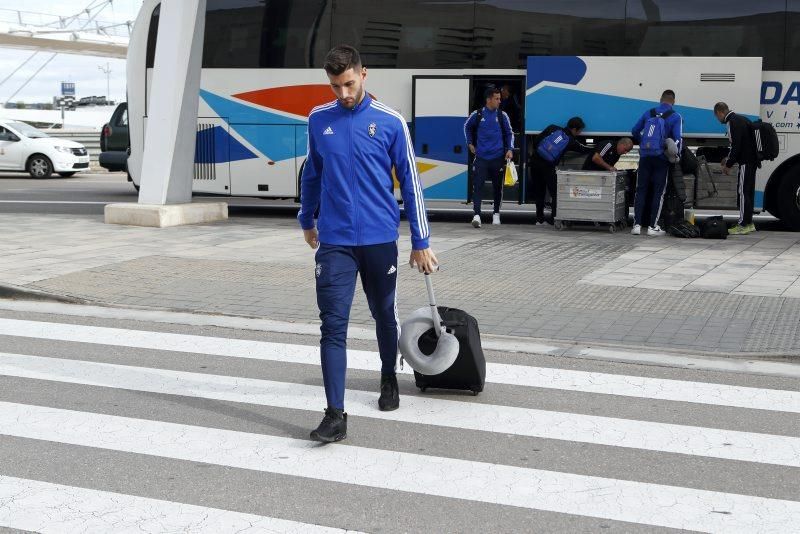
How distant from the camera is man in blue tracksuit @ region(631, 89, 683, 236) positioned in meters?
14.7

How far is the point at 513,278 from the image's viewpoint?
1091cm

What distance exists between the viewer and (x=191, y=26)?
15641mm

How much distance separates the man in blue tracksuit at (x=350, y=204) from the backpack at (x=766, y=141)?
10.3 m

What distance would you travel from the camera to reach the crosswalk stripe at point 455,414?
18.4 ft

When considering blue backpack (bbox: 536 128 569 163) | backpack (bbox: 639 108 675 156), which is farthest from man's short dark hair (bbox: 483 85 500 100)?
backpack (bbox: 639 108 675 156)

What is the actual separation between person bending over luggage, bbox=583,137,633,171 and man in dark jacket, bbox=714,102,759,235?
4.26ft

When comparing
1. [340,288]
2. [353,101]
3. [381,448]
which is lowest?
[381,448]

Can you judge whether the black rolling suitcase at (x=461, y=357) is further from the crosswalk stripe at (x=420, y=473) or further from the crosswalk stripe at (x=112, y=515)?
the crosswalk stripe at (x=112, y=515)

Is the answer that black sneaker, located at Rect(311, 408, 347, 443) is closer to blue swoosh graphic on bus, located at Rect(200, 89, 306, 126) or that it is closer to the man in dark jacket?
the man in dark jacket

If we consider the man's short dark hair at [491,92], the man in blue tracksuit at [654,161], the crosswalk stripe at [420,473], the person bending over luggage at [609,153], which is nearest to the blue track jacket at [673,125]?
the man in blue tracksuit at [654,161]

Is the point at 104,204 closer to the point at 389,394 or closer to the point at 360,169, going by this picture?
the point at 389,394

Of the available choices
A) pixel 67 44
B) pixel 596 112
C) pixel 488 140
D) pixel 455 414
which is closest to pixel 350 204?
pixel 455 414

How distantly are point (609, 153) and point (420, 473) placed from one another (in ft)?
36.5

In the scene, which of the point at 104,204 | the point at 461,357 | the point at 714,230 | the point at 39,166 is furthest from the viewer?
the point at 39,166
